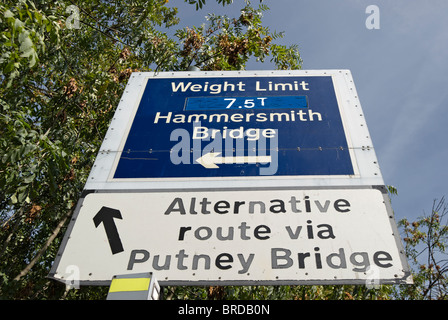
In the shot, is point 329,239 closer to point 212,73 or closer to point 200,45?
point 212,73

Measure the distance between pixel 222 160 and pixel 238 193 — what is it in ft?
1.19

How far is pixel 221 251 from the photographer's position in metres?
2.26

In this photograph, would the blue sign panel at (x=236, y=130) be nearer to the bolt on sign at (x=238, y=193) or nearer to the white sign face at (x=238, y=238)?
the bolt on sign at (x=238, y=193)

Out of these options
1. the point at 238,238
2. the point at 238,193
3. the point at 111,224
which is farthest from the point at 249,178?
the point at 111,224

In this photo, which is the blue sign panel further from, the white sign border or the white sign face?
the white sign face

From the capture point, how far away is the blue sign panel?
9.20 feet

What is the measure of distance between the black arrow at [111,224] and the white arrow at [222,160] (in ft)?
2.39

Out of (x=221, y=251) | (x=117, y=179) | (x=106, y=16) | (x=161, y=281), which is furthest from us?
(x=106, y=16)

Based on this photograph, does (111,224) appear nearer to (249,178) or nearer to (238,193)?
(238,193)

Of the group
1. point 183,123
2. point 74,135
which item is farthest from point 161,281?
point 74,135

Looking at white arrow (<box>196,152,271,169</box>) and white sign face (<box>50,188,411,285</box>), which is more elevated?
white arrow (<box>196,152,271,169</box>)

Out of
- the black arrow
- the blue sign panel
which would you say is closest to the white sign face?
the black arrow

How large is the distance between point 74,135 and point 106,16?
2.46 meters
